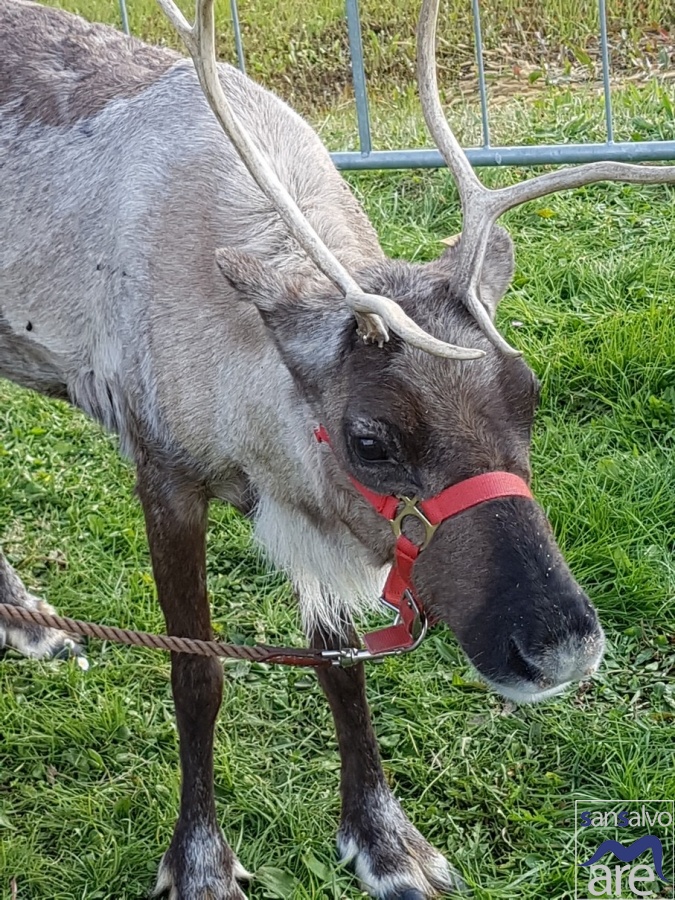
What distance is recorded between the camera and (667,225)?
544 centimetres

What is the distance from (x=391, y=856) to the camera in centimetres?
333

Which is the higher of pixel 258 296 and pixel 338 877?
pixel 258 296

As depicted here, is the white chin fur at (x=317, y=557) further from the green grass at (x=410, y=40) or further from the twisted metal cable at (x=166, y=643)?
the green grass at (x=410, y=40)

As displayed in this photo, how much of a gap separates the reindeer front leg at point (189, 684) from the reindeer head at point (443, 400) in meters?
0.59

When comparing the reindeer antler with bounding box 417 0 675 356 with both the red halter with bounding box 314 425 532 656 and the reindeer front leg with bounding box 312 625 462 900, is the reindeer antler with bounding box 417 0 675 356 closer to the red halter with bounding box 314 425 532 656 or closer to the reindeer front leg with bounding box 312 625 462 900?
the red halter with bounding box 314 425 532 656

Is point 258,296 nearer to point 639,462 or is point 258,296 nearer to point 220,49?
point 639,462

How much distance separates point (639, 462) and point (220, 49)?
4414 mm

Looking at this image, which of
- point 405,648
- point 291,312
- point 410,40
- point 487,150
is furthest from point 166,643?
point 410,40

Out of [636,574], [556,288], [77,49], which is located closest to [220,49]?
[556,288]

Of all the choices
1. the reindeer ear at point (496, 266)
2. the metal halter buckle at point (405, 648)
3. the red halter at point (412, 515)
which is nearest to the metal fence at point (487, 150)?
the reindeer ear at point (496, 266)

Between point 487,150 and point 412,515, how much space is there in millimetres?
2918

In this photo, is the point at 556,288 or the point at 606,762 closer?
the point at 606,762

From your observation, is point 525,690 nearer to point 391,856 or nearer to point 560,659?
point 560,659

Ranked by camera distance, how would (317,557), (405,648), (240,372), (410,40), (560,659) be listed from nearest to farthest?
(560,659) < (405,648) < (240,372) < (317,557) < (410,40)
